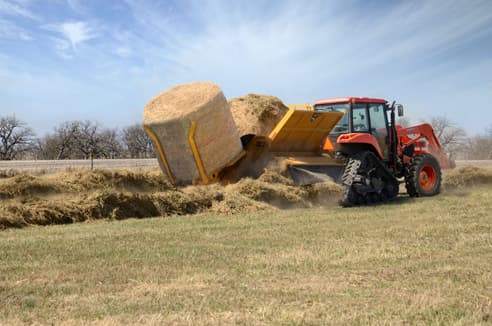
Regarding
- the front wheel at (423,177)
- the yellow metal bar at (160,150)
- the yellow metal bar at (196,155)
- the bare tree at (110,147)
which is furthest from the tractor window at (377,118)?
the bare tree at (110,147)

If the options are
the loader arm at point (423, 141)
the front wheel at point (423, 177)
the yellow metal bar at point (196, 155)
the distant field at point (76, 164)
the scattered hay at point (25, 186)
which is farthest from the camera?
the distant field at point (76, 164)

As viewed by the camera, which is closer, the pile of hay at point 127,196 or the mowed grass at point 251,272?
the mowed grass at point 251,272

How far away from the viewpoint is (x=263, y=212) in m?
9.92

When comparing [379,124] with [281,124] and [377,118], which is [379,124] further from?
[281,124]

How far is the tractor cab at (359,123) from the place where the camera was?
1159cm

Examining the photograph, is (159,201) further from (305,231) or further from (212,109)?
(305,231)

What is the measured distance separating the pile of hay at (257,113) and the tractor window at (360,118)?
1640 mm

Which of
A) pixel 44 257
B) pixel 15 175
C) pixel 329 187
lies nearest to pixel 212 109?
pixel 329 187

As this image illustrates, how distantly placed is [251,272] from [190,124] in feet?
17.2

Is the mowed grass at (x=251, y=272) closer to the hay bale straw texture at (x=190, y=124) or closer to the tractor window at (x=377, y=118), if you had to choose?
the hay bale straw texture at (x=190, y=124)

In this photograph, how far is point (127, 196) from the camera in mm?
9508

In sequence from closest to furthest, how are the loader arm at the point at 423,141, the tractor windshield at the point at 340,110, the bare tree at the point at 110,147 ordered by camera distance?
the tractor windshield at the point at 340,110 < the loader arm at the point at 423,141 < the bare tree at the point at 110,147

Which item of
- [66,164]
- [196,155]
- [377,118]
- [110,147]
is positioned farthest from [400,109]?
[110,147]

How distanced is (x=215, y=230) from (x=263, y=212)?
2287 millimetres
